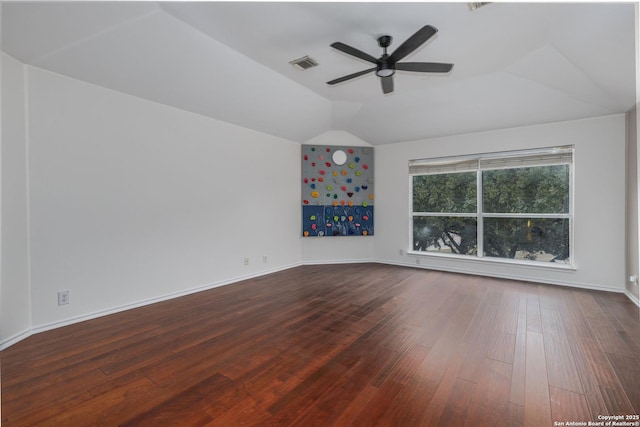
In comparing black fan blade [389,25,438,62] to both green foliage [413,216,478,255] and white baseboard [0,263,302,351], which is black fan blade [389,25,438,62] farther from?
white baseboard [0,263,302,351]

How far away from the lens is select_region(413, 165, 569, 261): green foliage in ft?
13.8

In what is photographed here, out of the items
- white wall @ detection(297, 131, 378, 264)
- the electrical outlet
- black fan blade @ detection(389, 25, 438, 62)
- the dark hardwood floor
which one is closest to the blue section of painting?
white wall @ detection(297, 131, 378, 264)

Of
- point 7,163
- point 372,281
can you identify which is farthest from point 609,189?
point 7,163

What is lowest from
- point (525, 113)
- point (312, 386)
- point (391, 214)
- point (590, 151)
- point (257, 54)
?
point (312, 386)

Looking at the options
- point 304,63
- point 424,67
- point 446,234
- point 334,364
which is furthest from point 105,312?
point 446,234

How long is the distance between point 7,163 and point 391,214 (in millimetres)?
5306

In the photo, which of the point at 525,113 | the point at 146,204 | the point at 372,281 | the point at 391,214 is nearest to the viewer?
the point at 146,204

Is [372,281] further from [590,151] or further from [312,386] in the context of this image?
[590,151]

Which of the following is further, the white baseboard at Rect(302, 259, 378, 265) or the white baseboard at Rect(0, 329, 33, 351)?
the white baseboard at Rect(302, 259, 378, 265)

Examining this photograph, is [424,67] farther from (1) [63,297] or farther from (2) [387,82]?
(1) [63,297]

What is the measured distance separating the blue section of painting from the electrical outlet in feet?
11.6

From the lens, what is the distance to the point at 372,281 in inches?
171

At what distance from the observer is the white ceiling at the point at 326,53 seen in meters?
2.29

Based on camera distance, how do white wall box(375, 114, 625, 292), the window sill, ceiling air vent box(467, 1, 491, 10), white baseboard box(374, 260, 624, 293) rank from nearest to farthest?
ceiling air vent box(467, 1, 491, 10)
white wall box(375, 114, 625, 292)
white baseboard box(374, 260, 624, 293)
the window sill
